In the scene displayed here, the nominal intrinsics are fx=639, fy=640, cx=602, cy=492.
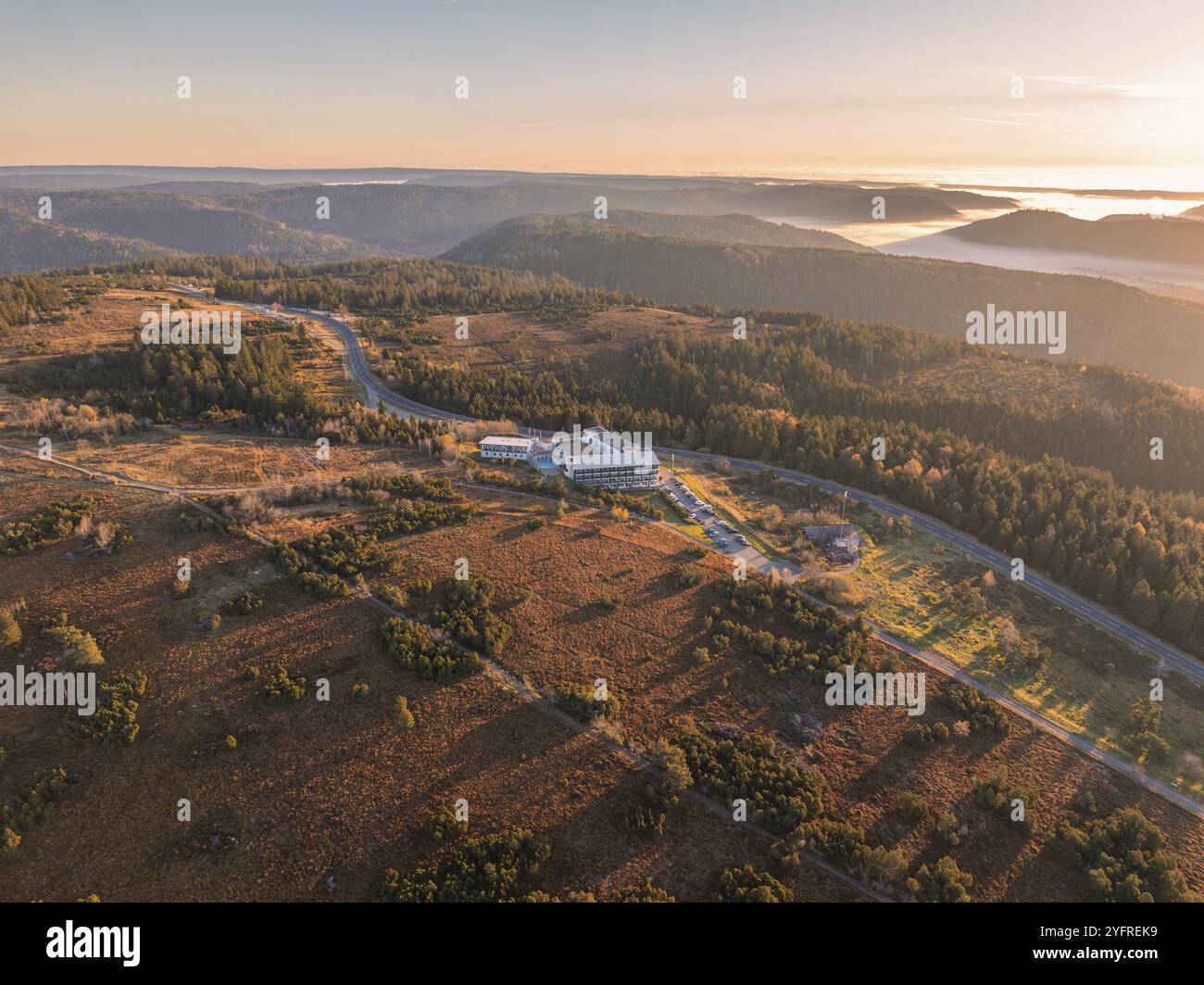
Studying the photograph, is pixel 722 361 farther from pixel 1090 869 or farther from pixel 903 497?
pixel 1090 869

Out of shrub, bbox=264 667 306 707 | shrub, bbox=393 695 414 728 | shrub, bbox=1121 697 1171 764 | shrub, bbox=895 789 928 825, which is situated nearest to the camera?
shrub, bbox=895 789 928 825

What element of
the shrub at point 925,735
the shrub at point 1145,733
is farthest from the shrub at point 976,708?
the shrub at point 1145,733

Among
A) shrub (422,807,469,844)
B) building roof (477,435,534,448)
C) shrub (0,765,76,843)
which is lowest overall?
shrub (422,807,469,844)

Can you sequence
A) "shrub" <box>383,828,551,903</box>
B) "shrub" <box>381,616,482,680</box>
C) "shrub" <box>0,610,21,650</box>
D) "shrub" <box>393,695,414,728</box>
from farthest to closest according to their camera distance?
"shrub" <box>381,616,482,680</box>, "shrub" <box>0,610,21,650</box>, "shrub" <box>393,695,414,728</box>, "shrub" <box>383,828,551,903</box>

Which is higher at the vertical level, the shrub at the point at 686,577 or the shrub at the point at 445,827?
the shrub at the point at 686,577

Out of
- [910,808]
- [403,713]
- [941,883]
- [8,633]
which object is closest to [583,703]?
[403,713]

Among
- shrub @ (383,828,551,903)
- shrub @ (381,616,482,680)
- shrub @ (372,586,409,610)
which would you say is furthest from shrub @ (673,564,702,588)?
shrub @ (383,828,551,903)

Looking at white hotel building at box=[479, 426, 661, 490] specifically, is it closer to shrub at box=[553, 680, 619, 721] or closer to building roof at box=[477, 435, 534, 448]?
building roof at box=[477, 435, 534, 448]

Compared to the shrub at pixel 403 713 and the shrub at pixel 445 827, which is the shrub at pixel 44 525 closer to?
the shrub at pixel 403 713

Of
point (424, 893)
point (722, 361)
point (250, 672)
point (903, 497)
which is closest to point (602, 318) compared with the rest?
point (722, 361)
